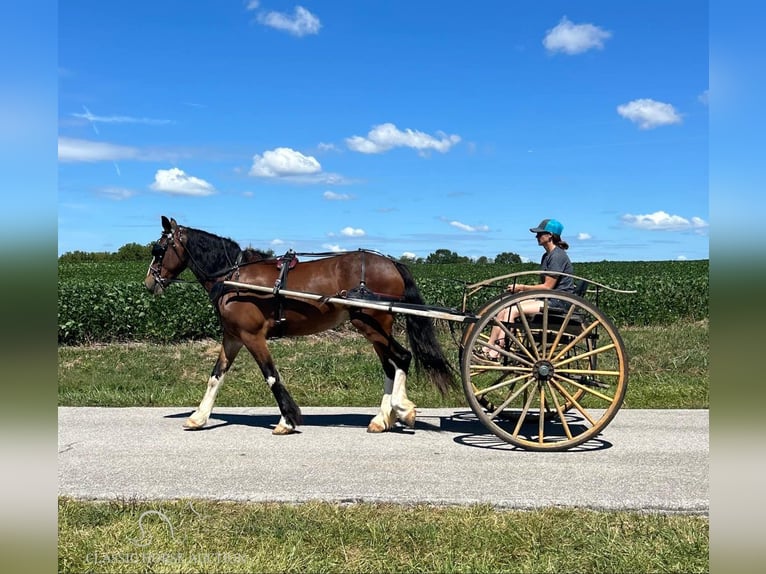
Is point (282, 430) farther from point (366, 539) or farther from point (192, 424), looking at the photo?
point (366, 539)

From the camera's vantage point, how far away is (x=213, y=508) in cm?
426

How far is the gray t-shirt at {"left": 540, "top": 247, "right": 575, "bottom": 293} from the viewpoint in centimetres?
614

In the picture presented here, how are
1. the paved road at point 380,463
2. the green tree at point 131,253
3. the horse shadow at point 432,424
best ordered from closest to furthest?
the paved road at point 380,463, the horse shadow at point 432,424, the green tree at point 131,253

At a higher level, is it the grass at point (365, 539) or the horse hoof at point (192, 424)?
the horse hoof at point (192, 424)

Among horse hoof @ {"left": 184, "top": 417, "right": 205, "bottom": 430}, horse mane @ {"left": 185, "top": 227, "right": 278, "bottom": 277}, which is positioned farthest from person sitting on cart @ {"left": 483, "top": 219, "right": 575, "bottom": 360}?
horse hoof @ {"left": 184, "top": 417, "right": 205, "bottom": 430}

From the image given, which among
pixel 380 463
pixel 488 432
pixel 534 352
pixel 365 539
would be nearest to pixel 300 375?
pixel 488 432

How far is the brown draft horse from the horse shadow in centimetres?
37

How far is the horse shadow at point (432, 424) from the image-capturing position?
6.00 meters

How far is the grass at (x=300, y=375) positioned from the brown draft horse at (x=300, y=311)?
2.21ft

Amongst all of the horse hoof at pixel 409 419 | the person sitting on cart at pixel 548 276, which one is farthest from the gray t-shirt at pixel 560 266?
the horse hoof at pixel 409 419

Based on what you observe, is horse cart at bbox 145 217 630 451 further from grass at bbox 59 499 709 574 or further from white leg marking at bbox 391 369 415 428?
grass at bbox 59 499 709 574

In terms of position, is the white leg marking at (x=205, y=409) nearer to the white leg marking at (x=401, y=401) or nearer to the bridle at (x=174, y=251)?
the bridle at (x=174, y=251)

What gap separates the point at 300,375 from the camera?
378 inches
